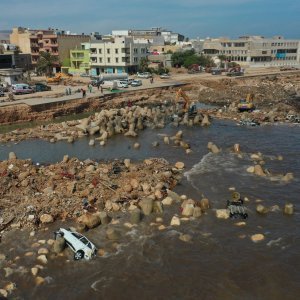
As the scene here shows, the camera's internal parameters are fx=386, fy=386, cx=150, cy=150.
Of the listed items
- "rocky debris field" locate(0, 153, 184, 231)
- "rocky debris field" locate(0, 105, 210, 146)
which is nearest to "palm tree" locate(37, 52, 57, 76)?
"rocky debris field" locate(0, 105, 210, 146)

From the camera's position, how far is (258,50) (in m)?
121

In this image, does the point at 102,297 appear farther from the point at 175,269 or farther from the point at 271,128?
the point at 271,128

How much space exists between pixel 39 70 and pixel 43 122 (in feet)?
155

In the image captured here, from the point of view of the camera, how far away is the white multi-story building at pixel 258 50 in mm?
120875

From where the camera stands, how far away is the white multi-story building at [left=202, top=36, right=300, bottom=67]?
120875 mm

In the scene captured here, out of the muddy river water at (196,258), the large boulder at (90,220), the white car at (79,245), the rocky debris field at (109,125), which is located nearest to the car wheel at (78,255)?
the white car at (79,245)

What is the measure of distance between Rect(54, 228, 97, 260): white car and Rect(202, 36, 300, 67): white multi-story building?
356 ft

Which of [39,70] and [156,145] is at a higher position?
[39,70]

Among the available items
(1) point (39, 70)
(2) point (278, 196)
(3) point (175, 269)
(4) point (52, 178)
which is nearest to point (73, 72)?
(1) point (39, 70)

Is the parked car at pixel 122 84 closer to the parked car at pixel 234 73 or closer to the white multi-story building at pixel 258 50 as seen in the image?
the parked car at pixel 234 73

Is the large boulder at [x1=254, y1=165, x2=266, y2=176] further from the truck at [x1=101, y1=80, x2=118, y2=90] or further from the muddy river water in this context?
the truck at [x1=101, y1=80, x2=118, y2=90]

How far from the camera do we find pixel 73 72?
10119 centimetres

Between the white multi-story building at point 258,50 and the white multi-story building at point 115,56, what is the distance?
3651 centimetres

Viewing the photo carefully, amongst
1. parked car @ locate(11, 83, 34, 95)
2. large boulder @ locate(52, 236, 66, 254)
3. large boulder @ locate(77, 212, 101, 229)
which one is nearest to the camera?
large boulder @ locate(52, 236, 66, 254)
